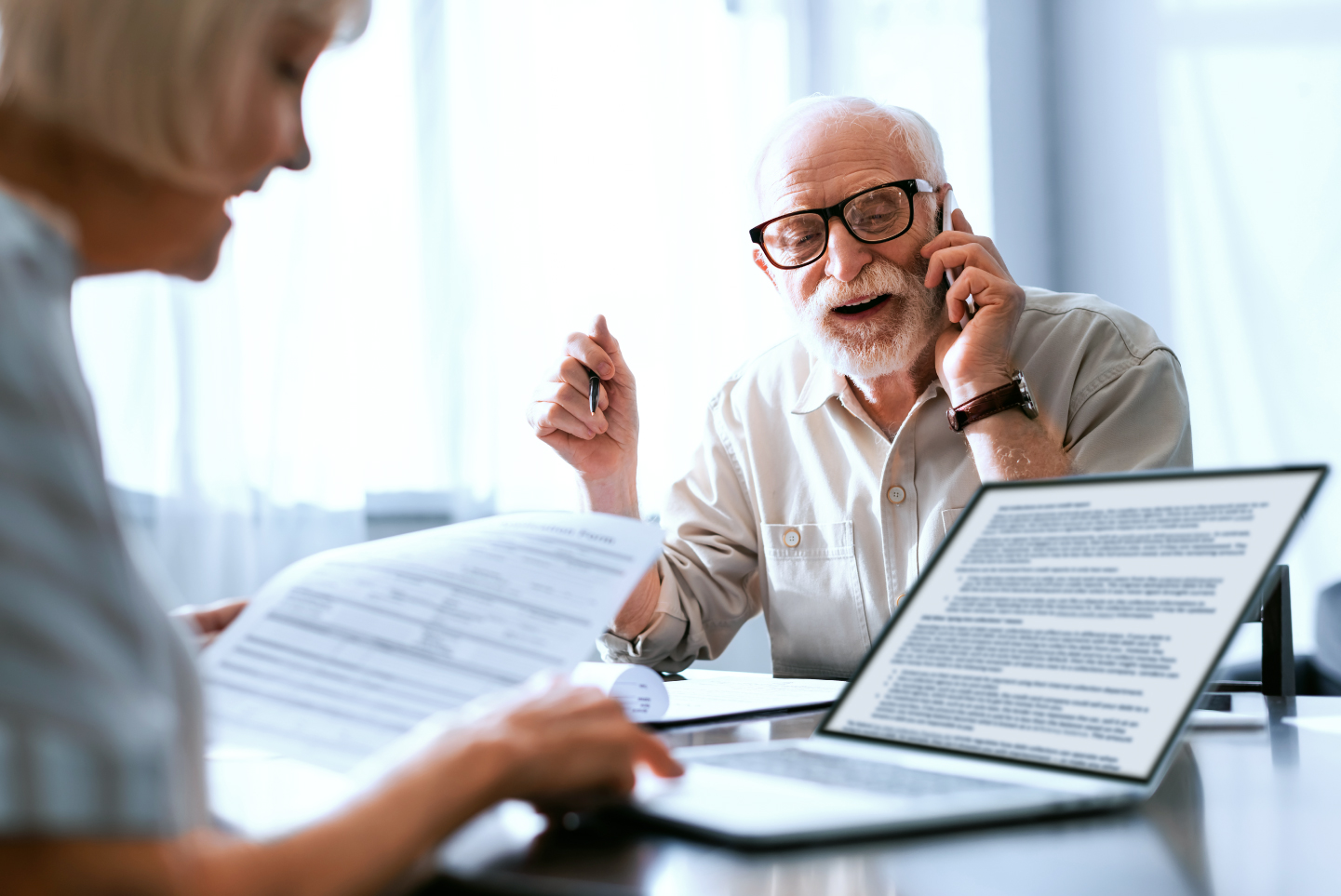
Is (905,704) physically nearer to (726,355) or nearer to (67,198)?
(67,198)

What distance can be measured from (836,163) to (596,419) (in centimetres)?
50

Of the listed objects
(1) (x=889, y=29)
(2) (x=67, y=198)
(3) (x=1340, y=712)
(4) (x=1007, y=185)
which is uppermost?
(1) (x=889, y=29)

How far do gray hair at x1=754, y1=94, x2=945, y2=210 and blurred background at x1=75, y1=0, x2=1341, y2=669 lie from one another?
0.47 feet

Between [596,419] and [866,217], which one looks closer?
[596,419]

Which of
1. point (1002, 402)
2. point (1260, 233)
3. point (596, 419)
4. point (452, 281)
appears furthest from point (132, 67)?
point (1260, 233)

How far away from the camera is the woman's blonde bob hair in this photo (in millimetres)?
387

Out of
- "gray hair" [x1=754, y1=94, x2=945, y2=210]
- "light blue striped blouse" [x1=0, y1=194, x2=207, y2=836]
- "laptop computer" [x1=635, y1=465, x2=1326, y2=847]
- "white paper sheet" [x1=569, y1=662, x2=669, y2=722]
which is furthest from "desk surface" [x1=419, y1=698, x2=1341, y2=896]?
"gray hair" [x1=754, y1=94, x2=945, y2=210]

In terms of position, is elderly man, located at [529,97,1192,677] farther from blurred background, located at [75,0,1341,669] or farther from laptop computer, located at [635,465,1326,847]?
laptop computer, located at [635,465,1326,847]

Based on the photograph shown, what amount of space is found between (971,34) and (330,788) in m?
2.66

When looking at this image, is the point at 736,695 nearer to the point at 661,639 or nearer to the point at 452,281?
the point at 661,639

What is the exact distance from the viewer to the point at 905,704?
62cm

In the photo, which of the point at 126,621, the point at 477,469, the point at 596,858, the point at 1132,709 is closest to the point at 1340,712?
the point at 1132,709

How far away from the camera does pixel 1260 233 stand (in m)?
2.35

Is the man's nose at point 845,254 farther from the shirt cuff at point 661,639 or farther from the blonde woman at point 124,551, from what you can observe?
the blonde woman at point 124,551
